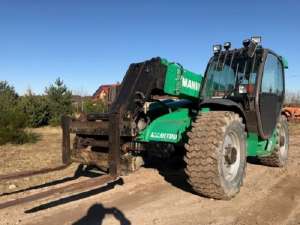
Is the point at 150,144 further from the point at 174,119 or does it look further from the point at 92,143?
the point at 92,143

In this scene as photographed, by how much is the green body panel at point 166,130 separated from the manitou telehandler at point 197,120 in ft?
0.06

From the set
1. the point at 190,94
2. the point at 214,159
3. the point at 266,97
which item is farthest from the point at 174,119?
the point at 266,97

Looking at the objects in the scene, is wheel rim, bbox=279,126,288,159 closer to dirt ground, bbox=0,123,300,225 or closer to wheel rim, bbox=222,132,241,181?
dirt ground, bbox=0,123,300,225

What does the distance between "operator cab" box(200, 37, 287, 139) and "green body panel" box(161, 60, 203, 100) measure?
214mm

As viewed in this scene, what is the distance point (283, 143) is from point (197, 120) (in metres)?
4.30

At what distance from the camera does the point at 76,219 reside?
520cm

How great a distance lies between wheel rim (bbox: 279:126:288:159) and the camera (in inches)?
368

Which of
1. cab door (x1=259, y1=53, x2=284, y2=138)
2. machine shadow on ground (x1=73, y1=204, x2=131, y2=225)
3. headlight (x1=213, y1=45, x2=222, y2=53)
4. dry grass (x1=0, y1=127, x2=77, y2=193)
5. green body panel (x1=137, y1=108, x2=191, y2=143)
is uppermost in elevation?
headlight (x1=213, y1=45, x2=222, y2=53)

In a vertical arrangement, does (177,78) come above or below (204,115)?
above

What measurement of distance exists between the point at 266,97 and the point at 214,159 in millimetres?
2565

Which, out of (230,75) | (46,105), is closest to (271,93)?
(230,75)

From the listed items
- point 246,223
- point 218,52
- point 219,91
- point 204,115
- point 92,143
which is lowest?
point 246,223

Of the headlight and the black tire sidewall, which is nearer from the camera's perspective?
the black tire sidewall

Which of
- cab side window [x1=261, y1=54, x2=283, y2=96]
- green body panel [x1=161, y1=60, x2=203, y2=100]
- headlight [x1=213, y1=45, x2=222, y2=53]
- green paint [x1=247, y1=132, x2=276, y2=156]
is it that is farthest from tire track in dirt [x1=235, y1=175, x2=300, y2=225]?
headlight [x1=213, y1=45, x2=222, y2=53]
